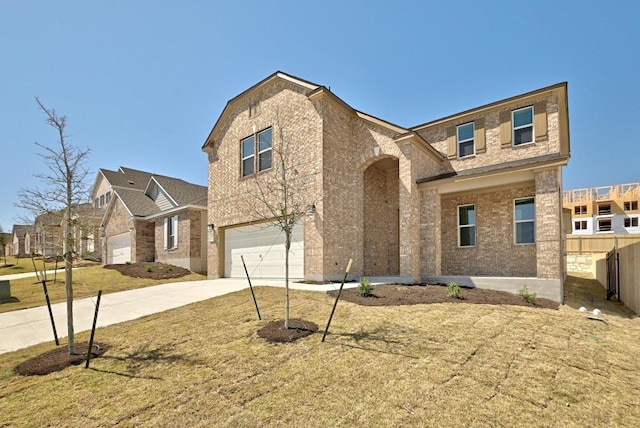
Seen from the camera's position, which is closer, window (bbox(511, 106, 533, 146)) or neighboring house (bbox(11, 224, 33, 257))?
window (bbox(511, 106, 533, 146))

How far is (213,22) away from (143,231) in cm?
1710

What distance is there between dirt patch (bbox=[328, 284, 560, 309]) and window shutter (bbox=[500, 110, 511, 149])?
20.0 feet

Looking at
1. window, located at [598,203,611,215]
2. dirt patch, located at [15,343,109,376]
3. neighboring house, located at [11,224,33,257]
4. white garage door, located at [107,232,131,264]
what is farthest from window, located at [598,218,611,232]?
neighboring house, located at [11,224,33,257]

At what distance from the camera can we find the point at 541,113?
1166cm

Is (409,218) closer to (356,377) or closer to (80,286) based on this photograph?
(356,377)

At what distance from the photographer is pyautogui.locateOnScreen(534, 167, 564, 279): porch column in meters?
9.41

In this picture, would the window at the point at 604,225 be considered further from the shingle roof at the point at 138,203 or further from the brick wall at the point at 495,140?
the shingle roof at the point at 138,203

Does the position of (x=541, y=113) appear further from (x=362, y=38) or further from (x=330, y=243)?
(x=330, y=243)

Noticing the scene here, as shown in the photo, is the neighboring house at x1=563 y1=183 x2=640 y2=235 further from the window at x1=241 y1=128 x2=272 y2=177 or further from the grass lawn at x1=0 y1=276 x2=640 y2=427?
the grass lawn at x1=0 y1=276 x2=640 y2=427

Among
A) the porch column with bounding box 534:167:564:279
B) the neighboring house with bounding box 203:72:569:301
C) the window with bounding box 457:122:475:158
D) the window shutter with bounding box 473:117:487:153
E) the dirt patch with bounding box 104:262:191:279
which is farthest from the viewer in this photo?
the dirt patch with bounding box 104:262:191:279

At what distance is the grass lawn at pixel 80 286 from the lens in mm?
11469

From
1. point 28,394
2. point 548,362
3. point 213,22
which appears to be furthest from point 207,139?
point 548,362

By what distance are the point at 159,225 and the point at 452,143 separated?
751 inches

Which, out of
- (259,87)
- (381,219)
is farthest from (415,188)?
(259,87)
